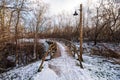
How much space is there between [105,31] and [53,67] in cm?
3066

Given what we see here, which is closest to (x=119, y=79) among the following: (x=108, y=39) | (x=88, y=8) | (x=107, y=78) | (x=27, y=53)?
(x=107, y=78)

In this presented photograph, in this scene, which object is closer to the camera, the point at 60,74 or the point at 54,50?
the point at 60,74

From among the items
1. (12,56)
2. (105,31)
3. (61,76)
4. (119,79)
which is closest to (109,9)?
(105,31)

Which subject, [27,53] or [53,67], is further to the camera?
[27,53]

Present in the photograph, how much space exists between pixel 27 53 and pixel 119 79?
24.9 meters

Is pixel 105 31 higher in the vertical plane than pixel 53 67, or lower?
higher

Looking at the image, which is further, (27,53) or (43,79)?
(27,53)

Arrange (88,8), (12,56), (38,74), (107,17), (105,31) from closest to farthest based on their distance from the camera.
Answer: (38,74) → (12,56) → (107,17) → (105,31) → (88,8)


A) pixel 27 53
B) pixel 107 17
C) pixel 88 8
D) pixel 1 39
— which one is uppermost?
pixel 88 8

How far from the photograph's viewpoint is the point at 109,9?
39625mm

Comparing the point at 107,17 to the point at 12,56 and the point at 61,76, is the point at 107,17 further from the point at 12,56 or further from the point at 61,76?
the point at 61,76

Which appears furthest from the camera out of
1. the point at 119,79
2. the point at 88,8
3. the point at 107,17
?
the point at 88,8

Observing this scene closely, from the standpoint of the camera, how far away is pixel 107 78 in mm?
13680

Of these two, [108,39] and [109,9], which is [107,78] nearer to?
[109,9]
